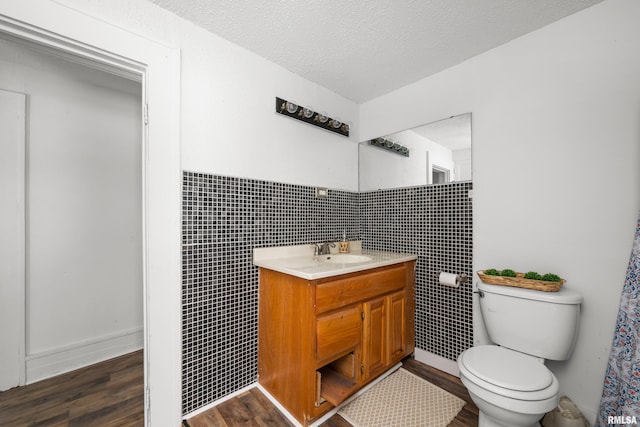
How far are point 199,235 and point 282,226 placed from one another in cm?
60

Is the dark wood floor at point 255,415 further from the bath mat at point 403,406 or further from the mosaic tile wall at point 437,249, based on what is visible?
the mosaic tile wall at point 437,249

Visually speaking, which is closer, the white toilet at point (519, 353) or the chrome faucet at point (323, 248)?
the white toilet at point (519, 353)

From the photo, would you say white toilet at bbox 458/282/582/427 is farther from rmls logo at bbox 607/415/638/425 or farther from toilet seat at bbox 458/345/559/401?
rmls logo at bbox 607/415/638/425

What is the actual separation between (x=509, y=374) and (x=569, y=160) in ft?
4.06

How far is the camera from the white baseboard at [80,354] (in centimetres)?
174

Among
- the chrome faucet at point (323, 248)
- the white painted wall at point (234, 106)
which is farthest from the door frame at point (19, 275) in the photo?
the chrome faucet at point (323, 248)

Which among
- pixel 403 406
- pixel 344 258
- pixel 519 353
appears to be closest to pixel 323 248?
pixel 344 258

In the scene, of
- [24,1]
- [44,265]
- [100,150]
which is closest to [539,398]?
[24,1]

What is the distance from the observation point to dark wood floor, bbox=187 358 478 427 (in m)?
1.37

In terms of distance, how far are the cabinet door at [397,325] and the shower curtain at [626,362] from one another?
1016 mm

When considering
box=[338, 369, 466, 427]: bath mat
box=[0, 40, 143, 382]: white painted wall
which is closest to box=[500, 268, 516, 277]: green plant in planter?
box=[338, 369, 466, 427]: bath mat

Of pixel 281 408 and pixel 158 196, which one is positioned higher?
pixel 158 196

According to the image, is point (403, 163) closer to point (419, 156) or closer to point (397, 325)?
point (419, 156)

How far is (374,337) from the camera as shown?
1633mm
